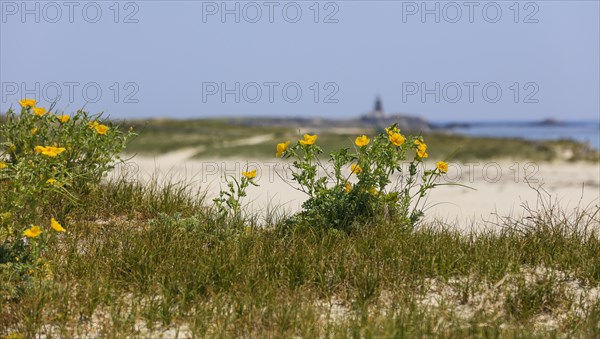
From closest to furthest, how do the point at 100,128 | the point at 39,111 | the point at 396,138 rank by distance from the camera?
the point at 396,138 < the point at 39,111 < the point at 100,128

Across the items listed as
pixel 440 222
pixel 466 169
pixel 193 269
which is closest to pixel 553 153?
pixel 466 169

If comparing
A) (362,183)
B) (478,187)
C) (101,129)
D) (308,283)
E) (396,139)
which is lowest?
(308,283)

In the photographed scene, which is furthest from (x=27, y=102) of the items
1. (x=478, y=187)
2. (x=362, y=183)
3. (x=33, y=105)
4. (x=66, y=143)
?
(x=478, y=187)

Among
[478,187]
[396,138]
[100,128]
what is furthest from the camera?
[478,187]

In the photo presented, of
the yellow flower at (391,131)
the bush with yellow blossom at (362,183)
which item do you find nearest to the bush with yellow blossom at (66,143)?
the bush with yellow blossom at (362,183)

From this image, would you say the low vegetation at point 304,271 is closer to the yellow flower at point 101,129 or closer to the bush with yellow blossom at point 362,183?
the bush with yellow blossom at point 362,183

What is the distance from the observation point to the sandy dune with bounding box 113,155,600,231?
11.1 m

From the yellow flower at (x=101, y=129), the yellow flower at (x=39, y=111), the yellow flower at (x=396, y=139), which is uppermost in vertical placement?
the yellow flower at (x=39, y=111)

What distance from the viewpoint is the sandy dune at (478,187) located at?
11.1m

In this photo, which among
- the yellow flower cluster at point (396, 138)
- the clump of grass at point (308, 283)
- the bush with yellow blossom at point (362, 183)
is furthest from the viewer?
the bush with yellow blossom at point (362, 183)

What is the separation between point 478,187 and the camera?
52.1ft

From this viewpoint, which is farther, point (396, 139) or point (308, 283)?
point (396, 139)

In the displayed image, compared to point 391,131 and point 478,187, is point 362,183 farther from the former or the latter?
point 478,187

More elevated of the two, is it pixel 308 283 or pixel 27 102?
pixel 27 102
